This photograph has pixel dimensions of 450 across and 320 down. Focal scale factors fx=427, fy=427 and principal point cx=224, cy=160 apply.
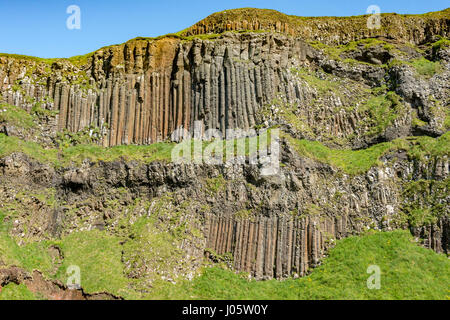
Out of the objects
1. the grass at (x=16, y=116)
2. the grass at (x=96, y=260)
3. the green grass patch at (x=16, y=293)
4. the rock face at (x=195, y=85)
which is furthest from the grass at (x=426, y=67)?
the green grass patch at (x=16, y=293)

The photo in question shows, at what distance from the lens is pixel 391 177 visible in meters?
30.0

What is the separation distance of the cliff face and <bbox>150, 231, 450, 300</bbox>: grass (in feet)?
3.32

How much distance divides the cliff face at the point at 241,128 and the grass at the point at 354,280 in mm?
1013

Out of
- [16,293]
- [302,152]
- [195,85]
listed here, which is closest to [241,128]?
[302,152]

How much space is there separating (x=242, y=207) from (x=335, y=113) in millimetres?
12454

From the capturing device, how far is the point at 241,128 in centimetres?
3328

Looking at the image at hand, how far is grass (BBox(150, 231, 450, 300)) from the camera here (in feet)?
75.2

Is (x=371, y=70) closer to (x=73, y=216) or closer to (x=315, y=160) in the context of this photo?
(x=315, y=160)

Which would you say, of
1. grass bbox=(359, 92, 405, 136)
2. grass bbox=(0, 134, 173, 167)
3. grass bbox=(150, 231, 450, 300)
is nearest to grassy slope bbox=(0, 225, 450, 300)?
grass bbox=(150, 231, 450, 300)

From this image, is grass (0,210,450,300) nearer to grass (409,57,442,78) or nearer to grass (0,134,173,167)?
grass (0,134,173,167)

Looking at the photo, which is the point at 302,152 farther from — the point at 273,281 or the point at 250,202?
the point at 273,281

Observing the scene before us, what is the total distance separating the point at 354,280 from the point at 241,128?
14450 millimetres

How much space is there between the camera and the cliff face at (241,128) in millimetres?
27656

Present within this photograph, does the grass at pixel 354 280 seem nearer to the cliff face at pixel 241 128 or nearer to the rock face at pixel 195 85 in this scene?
the cliff face at pixel 241 128
